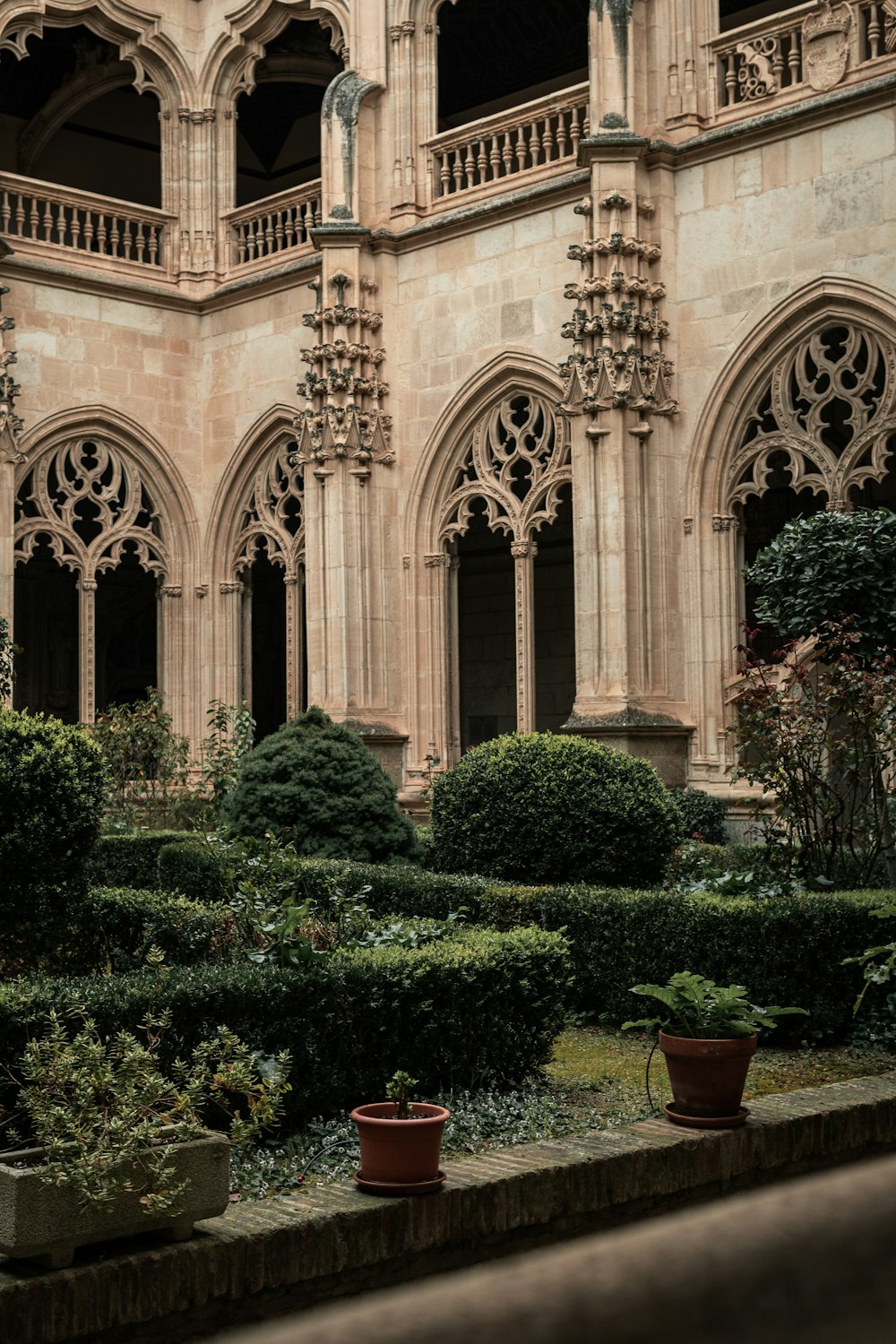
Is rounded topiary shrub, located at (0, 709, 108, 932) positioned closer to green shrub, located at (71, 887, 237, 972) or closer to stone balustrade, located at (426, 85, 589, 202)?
green shrub, located at (71, 887, 237, 972)

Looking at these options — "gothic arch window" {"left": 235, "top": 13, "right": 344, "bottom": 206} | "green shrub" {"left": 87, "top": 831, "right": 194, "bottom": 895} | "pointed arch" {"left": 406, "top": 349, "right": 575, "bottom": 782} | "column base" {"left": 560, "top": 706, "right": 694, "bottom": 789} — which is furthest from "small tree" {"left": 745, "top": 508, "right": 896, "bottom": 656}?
"gothic arch window" {"left": 235, "top": 13, "right": 344, "bottom": 206}

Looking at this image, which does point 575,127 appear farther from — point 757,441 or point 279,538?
point 279,538

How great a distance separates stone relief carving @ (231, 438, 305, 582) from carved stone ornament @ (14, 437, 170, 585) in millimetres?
956

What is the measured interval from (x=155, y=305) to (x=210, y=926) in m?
11.6

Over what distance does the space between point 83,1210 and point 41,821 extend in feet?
13.2

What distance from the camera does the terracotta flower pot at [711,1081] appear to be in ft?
16.2

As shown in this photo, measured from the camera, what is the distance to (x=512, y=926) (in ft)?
24.8

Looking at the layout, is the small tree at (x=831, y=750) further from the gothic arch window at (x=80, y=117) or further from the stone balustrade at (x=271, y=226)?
the gothic arch window at (x=80, y=117)

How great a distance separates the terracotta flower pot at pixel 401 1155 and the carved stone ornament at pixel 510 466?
10405mm

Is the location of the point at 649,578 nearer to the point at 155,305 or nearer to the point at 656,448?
the point at 656,448

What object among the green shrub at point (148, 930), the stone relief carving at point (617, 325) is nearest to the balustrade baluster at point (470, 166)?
the stone relief carving at point (617, 325)

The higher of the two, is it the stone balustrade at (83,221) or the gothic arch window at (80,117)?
the gothic arch window at (80,117)

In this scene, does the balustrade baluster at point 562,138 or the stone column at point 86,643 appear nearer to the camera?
the balustrade baluster at point 562,138

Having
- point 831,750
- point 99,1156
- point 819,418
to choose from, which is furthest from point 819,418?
point 99,1156
